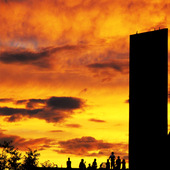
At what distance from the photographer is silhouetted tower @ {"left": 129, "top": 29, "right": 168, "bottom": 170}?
44.8m

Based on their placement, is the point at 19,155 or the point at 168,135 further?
the point at 19,155

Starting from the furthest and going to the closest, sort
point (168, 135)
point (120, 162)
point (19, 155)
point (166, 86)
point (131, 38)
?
point (19, 155) → point (131, 38) → point (166, 86) → point (168, 135) → point (120, 162)

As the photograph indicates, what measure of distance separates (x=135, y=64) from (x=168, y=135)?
9.77 metres

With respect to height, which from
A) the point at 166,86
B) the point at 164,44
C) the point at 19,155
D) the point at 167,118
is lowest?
the point at 19,155

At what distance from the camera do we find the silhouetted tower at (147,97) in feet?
147

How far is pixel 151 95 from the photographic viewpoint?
151 ft

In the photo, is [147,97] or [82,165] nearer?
[82,165]

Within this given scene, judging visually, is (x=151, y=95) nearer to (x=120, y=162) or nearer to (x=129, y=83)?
(x=129, y=83)

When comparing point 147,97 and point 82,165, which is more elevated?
point 147,97

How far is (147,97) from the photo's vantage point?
153ft

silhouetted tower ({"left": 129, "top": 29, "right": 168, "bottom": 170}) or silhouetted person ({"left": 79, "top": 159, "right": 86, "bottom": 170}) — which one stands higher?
silhouetted tower ({"left": 129, "top": 29, "right": 168, "bottom": 170})

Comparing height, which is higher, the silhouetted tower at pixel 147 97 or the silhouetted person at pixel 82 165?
the silhouetted tower at pixel 147 97

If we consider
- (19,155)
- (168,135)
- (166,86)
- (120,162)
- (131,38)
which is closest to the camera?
(120,162)

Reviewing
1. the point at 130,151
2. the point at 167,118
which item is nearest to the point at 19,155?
the point at 130,151
